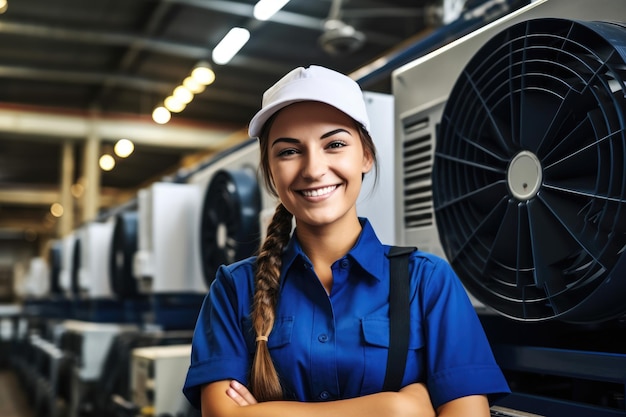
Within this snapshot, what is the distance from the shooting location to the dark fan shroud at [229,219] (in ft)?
7.69

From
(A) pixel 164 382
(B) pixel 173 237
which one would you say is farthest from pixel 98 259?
(A) pixel 164 382

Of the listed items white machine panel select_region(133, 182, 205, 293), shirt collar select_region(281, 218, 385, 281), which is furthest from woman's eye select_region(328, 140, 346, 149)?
white machine panel select_region(133, 182, 205, 293)

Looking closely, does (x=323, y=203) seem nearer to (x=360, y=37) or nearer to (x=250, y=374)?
(x=250, y=374)

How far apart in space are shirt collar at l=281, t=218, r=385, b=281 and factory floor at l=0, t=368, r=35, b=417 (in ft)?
19.1

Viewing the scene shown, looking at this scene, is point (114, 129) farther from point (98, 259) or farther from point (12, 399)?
point (98, 259)

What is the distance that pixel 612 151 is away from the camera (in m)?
0.99

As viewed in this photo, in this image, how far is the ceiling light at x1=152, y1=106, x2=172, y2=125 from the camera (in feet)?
29.4

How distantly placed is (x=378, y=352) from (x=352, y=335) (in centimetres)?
5

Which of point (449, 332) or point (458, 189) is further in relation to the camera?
point (458, 189)

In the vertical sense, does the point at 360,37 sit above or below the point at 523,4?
above

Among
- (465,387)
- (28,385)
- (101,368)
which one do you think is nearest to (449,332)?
(465,387)

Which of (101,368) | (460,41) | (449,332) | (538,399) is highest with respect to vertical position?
(460,41)

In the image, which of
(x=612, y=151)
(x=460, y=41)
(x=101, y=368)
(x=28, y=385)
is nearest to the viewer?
(x=612, y=151)

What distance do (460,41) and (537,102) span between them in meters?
0.34
